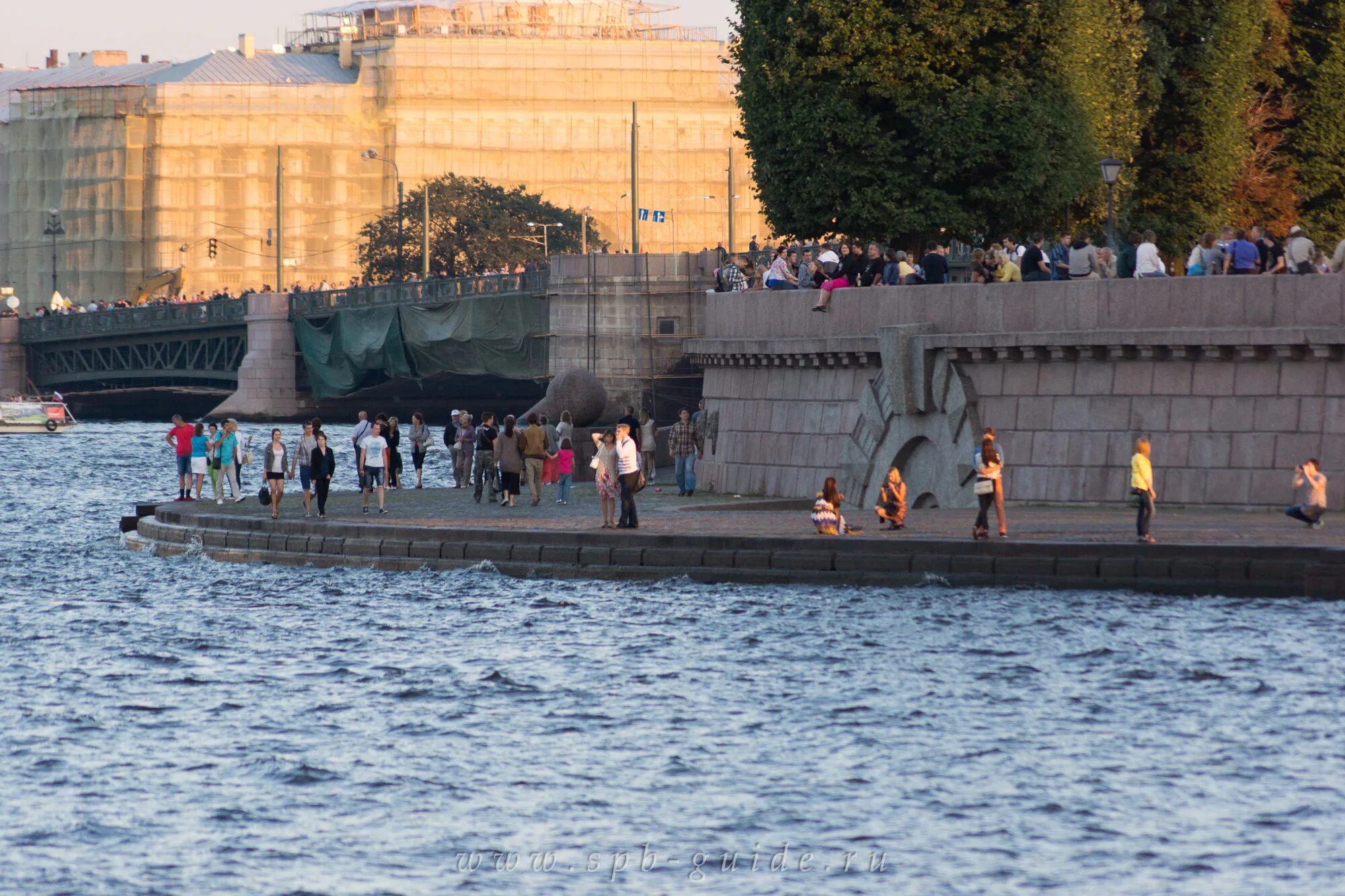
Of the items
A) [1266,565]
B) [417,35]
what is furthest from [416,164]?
[1266,565]

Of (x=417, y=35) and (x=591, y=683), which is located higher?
(x=417, y=35)

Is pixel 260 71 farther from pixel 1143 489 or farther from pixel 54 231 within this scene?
pixel 1143 489

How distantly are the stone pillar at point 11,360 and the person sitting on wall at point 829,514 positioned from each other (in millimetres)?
75693

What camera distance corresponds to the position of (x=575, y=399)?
150ft

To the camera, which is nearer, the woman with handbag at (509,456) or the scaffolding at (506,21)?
the woman with handbag at (509,456)

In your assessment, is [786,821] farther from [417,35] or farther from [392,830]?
[417,35]

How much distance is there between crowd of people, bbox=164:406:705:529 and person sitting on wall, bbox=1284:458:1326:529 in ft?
27.0

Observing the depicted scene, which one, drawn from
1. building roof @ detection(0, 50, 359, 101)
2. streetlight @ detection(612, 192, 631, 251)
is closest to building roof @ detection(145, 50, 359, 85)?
Result: building roof @ detection(0, 50, 359, 101)

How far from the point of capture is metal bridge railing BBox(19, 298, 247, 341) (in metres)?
90.2

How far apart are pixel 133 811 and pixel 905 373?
17.5m

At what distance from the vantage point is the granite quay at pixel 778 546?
2534 cm

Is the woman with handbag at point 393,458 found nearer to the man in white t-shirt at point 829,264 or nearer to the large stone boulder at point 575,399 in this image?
the large stone boulder at point 575,399

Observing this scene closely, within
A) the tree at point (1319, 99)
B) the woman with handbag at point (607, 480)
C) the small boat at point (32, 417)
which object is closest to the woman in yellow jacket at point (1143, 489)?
the woman with handbag at point (607, 480)

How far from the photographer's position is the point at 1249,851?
52.6 feet
